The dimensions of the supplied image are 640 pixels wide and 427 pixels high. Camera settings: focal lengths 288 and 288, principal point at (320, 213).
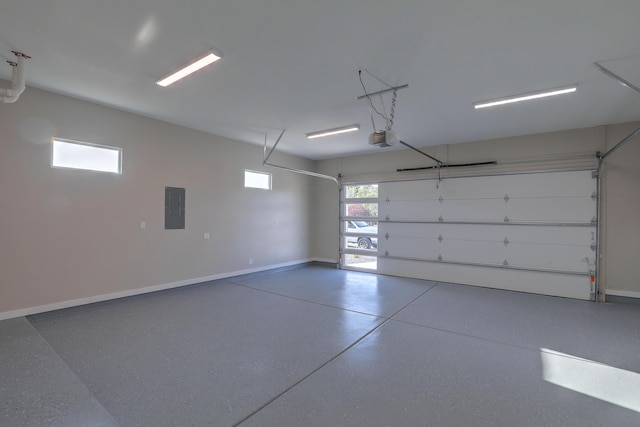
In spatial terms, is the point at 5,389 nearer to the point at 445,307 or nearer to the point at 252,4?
the point at 252,4

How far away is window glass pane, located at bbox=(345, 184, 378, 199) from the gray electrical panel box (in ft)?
14.3

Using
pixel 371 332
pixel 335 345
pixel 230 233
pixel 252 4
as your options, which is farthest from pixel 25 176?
pixel 371 332

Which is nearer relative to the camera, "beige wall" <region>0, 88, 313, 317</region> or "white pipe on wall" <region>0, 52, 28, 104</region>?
"white pipe on wall" <region>0, 52, 28, 104</region>

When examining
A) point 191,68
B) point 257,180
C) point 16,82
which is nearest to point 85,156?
point 16,82

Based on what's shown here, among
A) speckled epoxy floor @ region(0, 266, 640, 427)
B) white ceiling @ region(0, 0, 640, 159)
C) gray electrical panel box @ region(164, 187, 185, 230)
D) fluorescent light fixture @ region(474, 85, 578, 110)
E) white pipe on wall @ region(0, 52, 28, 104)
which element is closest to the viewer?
speckled epoxy floor @ region(0, 266, 640, 427)

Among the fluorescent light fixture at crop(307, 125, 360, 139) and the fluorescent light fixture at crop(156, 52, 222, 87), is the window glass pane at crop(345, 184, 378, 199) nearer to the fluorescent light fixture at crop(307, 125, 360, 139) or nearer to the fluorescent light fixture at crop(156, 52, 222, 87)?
the fluorescent light fixture at crop(307, 125, 360, 139)

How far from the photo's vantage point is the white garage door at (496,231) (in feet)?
17.5

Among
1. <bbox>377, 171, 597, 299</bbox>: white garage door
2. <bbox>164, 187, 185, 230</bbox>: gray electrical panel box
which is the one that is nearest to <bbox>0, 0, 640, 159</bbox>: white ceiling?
<bbox>164, 187, 185, 230</bbox>: gray electrical panel box

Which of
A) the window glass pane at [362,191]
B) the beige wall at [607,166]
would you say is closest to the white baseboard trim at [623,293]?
the beige wall at [607,166]

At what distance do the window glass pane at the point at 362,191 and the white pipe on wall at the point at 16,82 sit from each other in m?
6.44

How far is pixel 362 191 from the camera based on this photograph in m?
7.92

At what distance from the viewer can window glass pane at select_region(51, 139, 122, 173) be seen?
13.4 feet

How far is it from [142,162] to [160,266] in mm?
1828

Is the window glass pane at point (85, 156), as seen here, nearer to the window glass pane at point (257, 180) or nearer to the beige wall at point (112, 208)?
the beige wall at point (112, 208)
